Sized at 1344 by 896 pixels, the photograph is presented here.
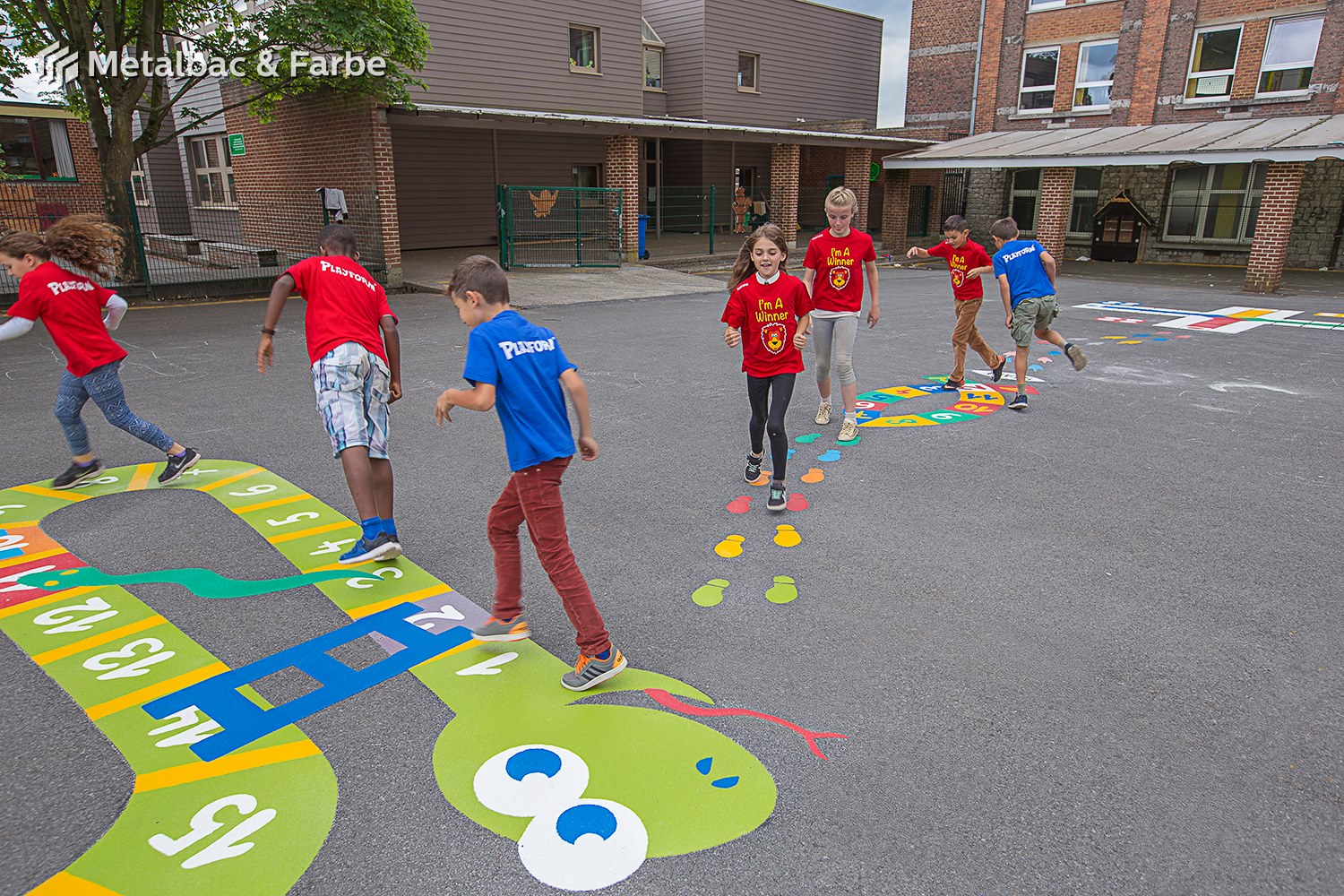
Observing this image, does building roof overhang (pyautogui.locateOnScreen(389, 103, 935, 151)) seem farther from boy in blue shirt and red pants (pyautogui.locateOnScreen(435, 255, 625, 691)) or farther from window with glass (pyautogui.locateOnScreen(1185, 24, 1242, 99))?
boy in blue shirt and red pants (pyautogui.locateOnScreen(435, 255, 625, 691))

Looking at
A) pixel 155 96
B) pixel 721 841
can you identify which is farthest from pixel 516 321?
pixel 155 96

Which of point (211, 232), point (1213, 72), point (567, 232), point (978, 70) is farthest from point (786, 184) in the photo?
point (211, 232)

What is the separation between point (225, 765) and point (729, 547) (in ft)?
8.70

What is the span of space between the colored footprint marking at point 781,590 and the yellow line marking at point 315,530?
8.37 ft

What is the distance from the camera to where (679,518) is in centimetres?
492

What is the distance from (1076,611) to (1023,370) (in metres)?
3.97

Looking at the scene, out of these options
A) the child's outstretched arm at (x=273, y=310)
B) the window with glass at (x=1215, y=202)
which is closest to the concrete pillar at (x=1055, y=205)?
the window with glass at (x=1215, y=202)

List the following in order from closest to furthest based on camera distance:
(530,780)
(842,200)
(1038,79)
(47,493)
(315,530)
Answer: (530,780) < (315,530) < (47,493) < (842,200) < (1038,79)

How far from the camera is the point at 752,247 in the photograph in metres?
4.93

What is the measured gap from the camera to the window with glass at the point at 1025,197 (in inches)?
993

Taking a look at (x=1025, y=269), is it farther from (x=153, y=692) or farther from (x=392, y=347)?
(x=153, y=692)

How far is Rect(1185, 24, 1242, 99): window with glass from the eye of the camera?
68.7ft

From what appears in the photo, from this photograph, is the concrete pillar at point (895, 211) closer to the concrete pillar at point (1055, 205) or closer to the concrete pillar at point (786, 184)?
the concrete pillar at point (786, 184)

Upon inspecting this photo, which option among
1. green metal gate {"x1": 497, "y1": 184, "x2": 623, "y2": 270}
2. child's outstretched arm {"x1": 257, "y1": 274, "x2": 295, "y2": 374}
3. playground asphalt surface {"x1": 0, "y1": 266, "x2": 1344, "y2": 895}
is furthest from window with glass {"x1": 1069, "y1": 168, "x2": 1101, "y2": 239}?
child's outstretched arm {"x1": 257, "y1": 274, "x2": 295, "y2": 374}
